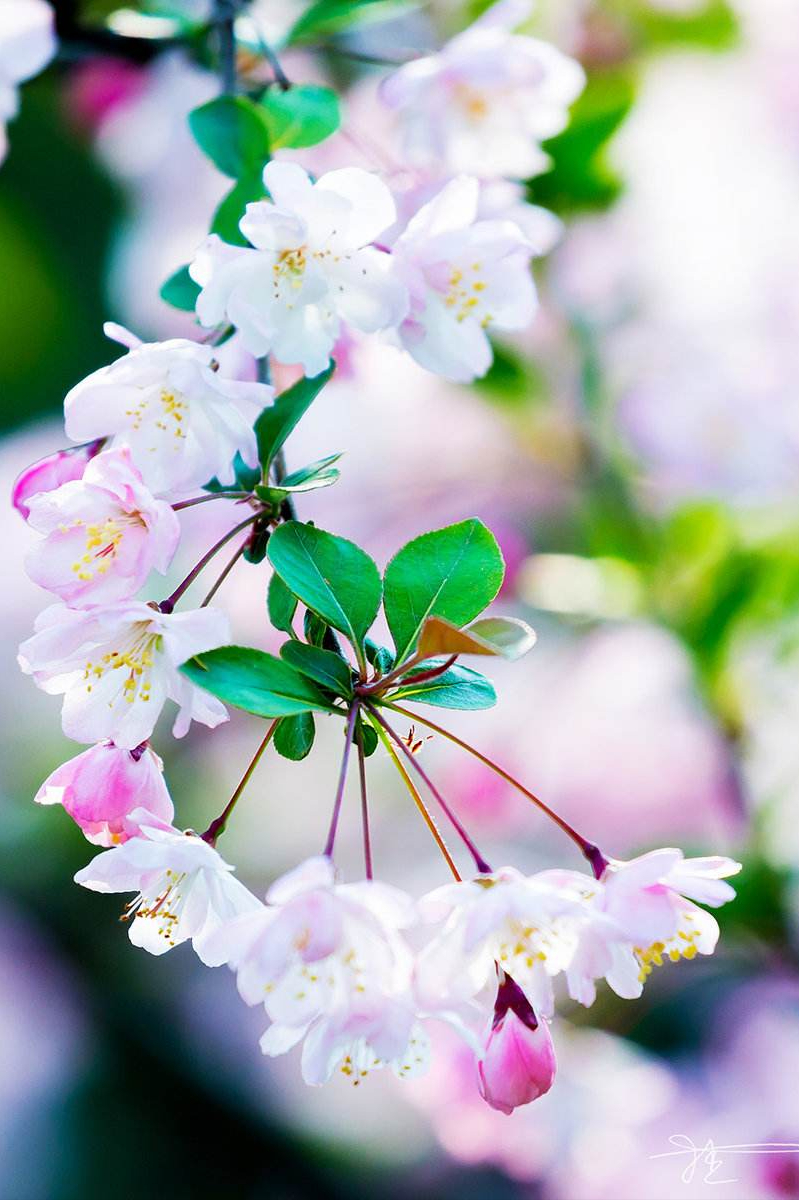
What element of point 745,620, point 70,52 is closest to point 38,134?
point 70,52

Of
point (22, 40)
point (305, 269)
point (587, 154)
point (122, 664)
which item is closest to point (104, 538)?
point (122, 664)

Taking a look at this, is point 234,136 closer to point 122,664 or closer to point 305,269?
point 305,269

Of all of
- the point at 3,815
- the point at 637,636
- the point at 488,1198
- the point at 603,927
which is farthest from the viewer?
the point at 3,815

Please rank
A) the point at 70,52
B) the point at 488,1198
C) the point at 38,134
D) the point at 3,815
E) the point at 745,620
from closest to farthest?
the point at 70,52
the point at 745,620
the point at 488,1198
the point at 3,815
the point at 38,134

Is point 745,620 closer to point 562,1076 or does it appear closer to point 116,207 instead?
point 562,1076

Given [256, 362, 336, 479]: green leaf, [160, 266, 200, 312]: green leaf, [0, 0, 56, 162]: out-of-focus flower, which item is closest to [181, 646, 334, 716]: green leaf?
[256, 362, 336, 479]: green leaf

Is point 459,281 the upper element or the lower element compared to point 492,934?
upper

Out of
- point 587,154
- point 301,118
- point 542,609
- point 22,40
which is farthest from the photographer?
point 542,609
